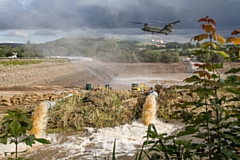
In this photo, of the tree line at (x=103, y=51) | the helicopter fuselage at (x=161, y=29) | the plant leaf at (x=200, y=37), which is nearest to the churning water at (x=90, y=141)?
the plant leaf at (x=200, y=37)

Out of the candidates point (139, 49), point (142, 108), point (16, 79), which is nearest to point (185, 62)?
point (139, 49)

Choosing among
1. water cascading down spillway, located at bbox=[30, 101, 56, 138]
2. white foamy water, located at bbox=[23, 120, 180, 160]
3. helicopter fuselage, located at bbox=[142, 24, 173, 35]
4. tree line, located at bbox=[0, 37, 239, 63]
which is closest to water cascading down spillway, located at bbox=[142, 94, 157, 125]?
white foamy water, located at bbox=[23, 120, 180, 160]

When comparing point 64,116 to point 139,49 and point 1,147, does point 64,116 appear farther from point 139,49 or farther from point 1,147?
point 139,49

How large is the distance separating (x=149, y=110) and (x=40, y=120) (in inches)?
159

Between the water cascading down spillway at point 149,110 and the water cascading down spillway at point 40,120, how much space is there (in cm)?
349

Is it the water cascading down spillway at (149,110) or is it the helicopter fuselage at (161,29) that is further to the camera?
the helicopter fuselage at (161,29)

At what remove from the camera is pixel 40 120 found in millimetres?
10695

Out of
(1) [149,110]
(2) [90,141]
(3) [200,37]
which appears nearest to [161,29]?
(1) [149,110]

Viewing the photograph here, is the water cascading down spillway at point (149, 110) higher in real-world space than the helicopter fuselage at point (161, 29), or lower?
lower

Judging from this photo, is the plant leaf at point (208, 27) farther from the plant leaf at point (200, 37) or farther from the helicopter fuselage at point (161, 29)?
the helicopter fuselage at point (161, 29)

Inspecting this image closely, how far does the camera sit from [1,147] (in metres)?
8.85

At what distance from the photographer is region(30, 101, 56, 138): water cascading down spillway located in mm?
10352

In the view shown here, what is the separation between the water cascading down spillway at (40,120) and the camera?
10.4 meters

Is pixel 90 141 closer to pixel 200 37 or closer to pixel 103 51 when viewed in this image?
pixel 200 37
